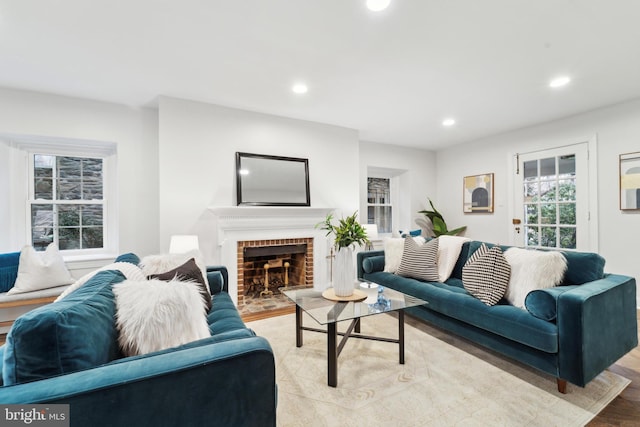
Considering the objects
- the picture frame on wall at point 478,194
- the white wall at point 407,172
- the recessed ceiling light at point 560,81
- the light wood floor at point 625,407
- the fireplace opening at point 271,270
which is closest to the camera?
the light wood floor at point 625,407

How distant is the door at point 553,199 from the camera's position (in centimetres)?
366

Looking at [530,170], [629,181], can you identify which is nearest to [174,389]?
[629,181]

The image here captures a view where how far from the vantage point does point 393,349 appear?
2.28 meters

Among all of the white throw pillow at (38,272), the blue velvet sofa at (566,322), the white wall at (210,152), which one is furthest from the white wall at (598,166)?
the white throw pillow at (38,272)

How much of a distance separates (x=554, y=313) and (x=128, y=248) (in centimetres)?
399

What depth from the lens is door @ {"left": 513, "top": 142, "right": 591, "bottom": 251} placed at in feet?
12.0

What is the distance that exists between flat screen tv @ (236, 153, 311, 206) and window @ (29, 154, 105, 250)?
167 cm

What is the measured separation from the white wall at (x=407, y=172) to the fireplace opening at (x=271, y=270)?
5.09 feet

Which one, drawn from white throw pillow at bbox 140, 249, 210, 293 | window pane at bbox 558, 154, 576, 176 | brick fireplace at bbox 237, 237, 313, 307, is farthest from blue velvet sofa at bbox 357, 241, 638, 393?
window pane at bbox 558, 154, 576, 176

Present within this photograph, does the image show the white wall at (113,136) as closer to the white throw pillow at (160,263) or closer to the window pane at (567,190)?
the white throw pillow at (160,263)

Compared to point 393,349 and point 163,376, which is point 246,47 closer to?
point 163,376

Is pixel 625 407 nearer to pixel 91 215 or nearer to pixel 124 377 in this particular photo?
pixel 124 377

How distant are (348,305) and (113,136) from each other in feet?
10.5

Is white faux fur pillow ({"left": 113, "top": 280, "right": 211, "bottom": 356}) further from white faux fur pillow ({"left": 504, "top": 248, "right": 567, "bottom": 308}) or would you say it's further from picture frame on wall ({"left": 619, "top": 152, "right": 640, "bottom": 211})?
picture frame on wall ({"left": 619, "top": 152, "right": 640, "bottom": 211})
